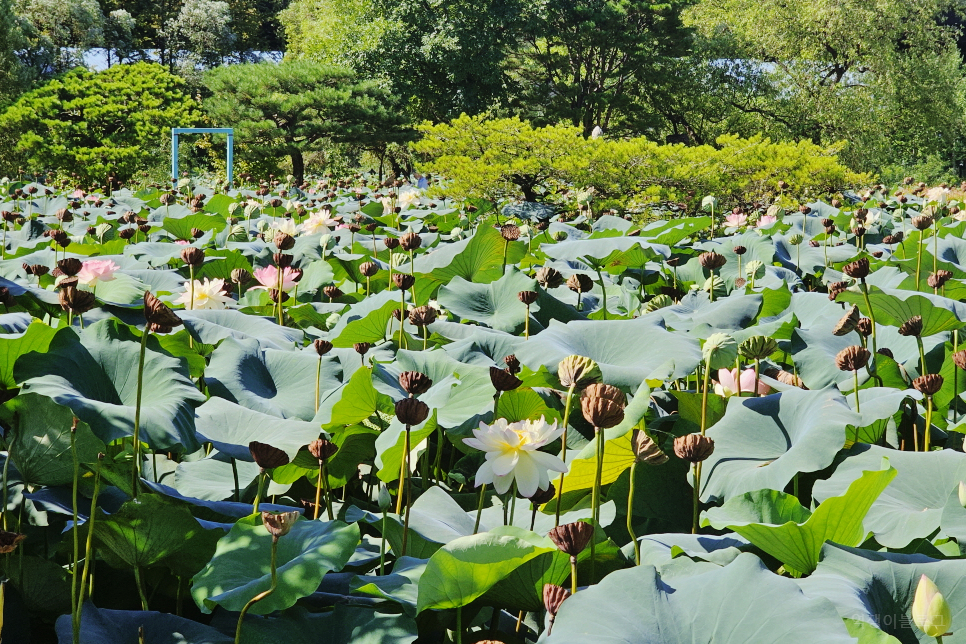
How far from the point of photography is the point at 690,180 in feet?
17.5

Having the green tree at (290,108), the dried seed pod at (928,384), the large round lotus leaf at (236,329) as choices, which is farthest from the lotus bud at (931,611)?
the green tree at (290,108)

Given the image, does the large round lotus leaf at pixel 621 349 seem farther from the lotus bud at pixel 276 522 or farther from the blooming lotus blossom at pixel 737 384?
the lotus bud at pixel 276 522

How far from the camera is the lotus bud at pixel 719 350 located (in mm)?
1122

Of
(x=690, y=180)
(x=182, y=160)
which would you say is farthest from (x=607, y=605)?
(x=182, y=160)

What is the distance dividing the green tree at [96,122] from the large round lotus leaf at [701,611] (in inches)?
395

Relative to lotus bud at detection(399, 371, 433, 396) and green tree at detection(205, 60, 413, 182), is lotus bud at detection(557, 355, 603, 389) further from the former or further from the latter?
green tree at detection(205, 60, 413, 182)

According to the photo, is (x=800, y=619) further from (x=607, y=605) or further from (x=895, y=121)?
(x=895, y=121)

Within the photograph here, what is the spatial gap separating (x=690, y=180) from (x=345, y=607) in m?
5.04

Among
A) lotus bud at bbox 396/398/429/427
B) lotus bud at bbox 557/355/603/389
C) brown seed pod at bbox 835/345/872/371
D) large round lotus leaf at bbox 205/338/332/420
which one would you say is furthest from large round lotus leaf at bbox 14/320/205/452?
brown seed pod at bbox 835/345/872/371

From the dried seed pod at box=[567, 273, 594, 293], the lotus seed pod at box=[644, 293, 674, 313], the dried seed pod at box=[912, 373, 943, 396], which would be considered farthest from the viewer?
the lotus seed pod at box=[644, 293, 674, 313]

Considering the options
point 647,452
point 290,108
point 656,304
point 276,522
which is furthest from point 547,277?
point 290,108

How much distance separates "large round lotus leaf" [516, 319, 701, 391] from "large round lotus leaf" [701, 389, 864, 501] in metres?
0.11

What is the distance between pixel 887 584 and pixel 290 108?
1256 centimetres

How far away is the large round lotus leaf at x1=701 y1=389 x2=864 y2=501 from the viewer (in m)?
0.94
